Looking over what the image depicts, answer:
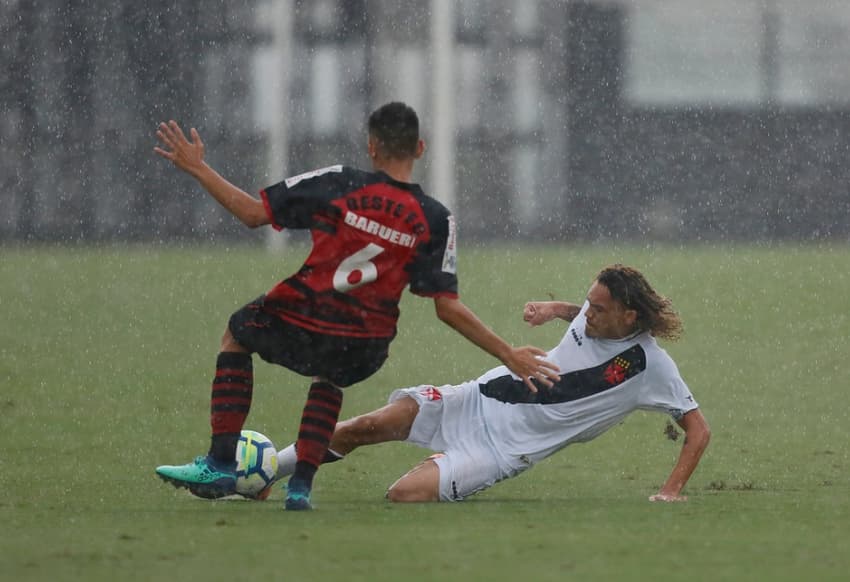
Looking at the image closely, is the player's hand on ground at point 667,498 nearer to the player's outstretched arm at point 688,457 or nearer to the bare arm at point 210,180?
→ the player's outstretched arm at point 688,457

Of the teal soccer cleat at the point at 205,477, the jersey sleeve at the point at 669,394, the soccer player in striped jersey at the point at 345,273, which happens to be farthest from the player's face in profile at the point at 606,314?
the teal soccer cleat at the point at 205,477

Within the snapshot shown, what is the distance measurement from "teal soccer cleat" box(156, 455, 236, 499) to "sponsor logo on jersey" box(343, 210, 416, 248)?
3.63ft

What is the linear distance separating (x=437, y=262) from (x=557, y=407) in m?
1.28

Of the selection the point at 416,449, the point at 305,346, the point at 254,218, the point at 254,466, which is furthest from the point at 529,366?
the point at 416,449

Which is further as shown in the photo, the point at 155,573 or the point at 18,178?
the point at 18,178

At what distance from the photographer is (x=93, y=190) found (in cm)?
2075

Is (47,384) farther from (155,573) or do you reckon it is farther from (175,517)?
(155,573)

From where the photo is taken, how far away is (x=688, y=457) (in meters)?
6.79

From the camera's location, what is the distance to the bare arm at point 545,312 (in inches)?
288

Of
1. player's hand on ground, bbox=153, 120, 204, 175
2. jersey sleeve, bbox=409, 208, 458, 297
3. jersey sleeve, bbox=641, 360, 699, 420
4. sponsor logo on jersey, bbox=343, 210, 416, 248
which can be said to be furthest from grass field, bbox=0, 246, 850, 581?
player's hand on ground, bbox=153, 120, 204, 175

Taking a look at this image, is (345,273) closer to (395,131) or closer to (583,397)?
(395,131)

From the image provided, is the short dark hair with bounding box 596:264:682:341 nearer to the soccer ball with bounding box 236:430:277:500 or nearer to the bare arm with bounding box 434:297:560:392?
the bare arm with bounding box 434:297:560:392

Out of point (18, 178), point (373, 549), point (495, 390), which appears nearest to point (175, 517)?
point (373, 549)

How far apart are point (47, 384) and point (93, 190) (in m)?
9.83
